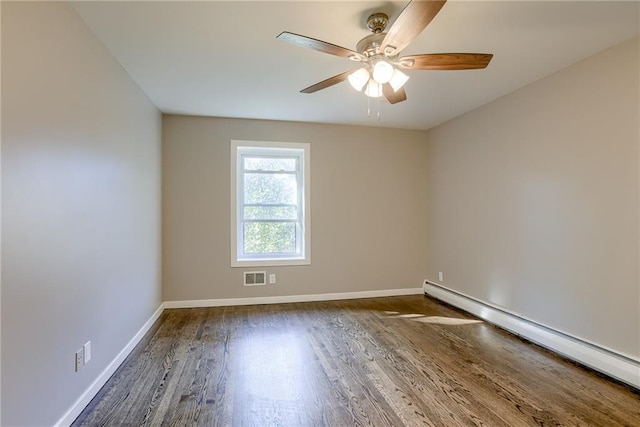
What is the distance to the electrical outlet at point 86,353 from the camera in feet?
6.39

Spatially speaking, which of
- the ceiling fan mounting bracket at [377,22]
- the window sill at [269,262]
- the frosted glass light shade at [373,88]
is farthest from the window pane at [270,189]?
the ceiling fan mounting bracket at [377,22]

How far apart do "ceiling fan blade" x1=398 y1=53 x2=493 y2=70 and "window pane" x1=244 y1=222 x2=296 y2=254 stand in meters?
2.81

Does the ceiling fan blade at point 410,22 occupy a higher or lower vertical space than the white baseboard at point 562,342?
higher

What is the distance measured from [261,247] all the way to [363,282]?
4.88 ft

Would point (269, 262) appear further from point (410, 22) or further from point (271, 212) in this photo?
point (410, 22)

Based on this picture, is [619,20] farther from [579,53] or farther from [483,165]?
[483,165]

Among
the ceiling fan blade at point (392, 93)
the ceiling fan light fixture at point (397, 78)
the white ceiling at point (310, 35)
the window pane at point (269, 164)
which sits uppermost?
the white ceiling at point (310, 35)

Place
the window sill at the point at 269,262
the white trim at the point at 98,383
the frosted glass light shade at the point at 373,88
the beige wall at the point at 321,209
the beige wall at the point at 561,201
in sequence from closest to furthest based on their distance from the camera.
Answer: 1. the white trim at the point at 98,383
2. the frosted glass light shade at the point at 373,88
3. the beige wall at the point at 561,201
4. the beige wall at the point at 321,209
5. the window sill at the point at 269,262

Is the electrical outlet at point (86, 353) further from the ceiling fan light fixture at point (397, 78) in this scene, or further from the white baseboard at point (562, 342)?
the white baseboard at point (562, 342)

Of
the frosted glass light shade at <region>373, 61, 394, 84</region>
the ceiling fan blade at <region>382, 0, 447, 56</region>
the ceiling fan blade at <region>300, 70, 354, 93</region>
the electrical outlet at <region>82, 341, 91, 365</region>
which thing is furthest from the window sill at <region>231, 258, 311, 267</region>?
the ceiling fan blade at <region>382, 0, 447, 56</region>

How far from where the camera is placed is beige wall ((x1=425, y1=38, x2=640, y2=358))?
7.45 ft

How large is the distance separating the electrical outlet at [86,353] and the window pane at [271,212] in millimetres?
2390

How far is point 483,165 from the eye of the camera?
3611 mm

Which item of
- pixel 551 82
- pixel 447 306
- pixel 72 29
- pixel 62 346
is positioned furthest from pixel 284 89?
pixel 447 306
